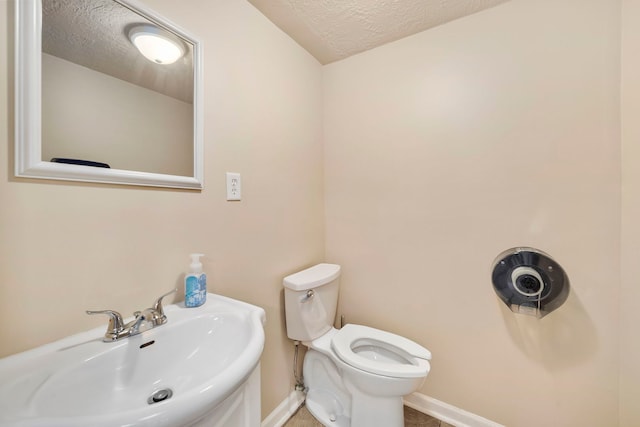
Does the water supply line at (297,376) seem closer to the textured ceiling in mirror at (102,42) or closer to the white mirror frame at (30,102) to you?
the white mirror frame at (30,102)

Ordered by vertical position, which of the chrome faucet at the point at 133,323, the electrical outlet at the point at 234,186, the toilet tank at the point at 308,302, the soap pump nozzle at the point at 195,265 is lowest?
the toilet tank at the point at 308,302

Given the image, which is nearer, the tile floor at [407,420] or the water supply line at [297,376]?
the tile floor at [407,420]

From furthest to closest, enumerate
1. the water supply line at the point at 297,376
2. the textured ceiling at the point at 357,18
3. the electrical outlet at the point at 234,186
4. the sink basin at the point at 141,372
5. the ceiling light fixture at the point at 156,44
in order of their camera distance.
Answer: the water supply line at the point at 297,376 → the textured ceiling at the point at 357,18 → the electrical outlet at the point at 234,186 → the ceiling light fixture at the point at 156,44 → the sink basin at the point at 141,372

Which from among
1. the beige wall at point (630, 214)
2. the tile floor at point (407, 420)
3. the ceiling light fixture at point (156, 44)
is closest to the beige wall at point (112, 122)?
the ceiling light fixture at point (156, 44)

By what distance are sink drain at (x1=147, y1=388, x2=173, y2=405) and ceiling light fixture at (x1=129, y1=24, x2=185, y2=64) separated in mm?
1027

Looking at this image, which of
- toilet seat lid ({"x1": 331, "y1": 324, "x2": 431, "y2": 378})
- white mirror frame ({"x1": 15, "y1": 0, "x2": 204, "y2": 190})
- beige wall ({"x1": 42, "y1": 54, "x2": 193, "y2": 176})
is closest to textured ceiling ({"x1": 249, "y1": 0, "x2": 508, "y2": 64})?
beige wall ({"x1": 42, "y1": 54, "x2": 193, "y2": 176})

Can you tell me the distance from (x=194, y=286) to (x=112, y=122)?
56 centimetres

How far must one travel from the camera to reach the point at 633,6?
90 cm

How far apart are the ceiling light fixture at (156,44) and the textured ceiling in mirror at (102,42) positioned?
0.05 ft

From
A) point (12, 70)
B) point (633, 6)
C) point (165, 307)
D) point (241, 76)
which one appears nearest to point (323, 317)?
point (165, 307)

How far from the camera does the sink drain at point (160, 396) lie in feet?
1.98

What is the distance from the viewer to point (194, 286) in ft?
2.61

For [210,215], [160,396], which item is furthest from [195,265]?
[160,396]

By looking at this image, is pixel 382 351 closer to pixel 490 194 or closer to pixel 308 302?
pixel 308 302
